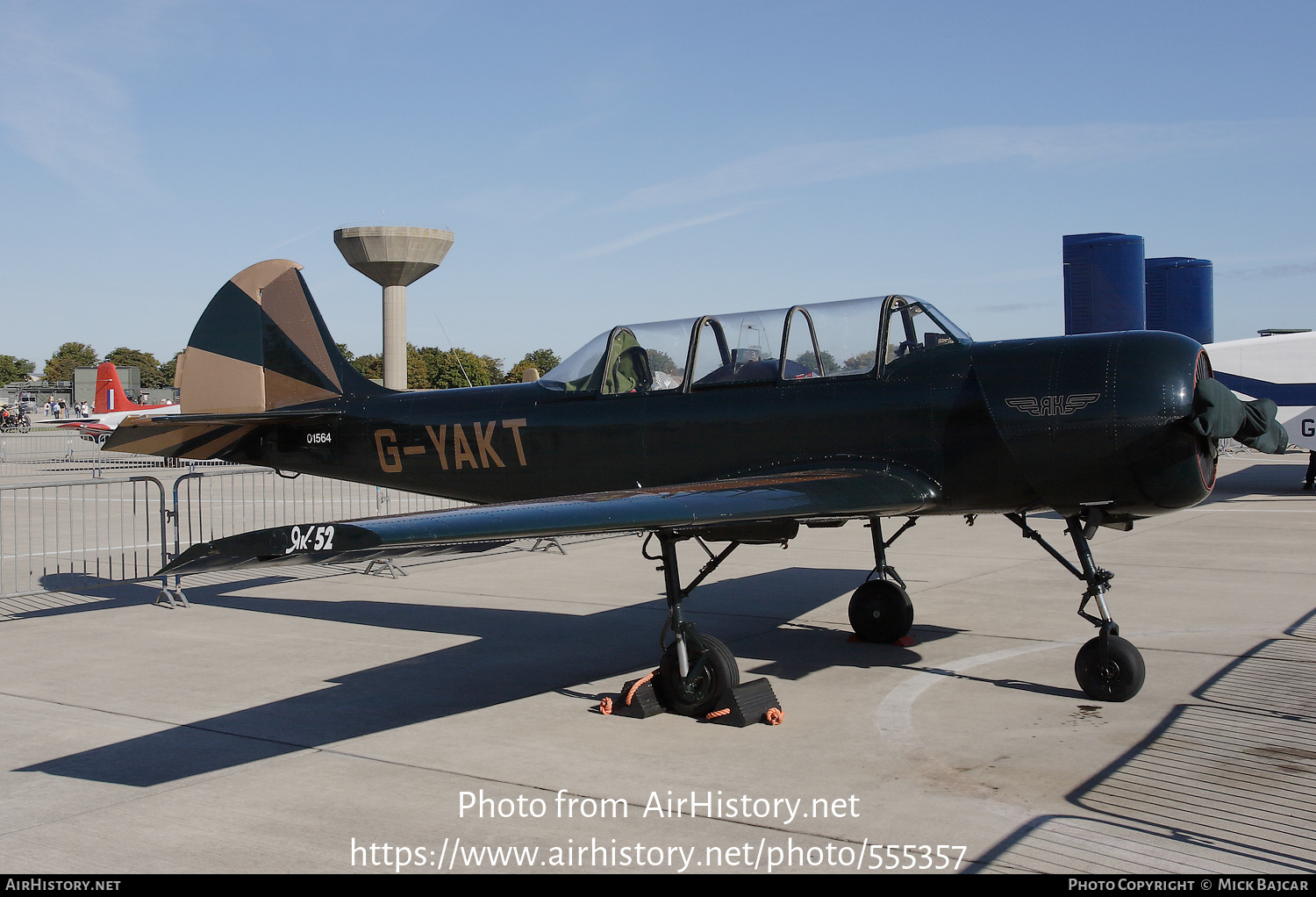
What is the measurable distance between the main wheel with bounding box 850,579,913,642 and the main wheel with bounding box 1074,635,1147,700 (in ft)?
6.02

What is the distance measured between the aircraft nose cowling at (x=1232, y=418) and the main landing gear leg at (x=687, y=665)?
3.03 metres

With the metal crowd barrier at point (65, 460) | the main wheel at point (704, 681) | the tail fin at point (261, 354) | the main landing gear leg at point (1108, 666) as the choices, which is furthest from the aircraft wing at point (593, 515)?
the metal crowd barrier at point (65, 460)

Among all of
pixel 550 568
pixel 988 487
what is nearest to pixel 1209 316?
pixel 550 568

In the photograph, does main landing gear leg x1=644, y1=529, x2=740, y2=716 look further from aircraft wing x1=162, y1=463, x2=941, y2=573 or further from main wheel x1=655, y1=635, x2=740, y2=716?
aircraft wing x1=162, y1=463, x2=941, y2=573

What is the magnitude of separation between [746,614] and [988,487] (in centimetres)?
334

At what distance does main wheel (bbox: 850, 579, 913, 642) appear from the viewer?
816cm

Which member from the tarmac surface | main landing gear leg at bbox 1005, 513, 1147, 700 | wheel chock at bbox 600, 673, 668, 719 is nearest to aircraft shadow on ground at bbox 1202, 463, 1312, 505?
the tarmac surface

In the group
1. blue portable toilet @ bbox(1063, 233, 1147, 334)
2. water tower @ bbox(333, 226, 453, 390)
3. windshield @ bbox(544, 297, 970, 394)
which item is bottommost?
windshield @ bbox(544, 297, 970, 394)

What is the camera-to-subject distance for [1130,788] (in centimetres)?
484

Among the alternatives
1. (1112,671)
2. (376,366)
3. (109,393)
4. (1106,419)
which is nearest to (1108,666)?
(1112,671)

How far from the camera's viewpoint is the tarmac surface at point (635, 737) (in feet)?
13.9

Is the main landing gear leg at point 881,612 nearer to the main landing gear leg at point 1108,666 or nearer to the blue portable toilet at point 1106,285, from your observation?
the main landing gear leg at point 1108,666

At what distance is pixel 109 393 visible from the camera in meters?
42.2
